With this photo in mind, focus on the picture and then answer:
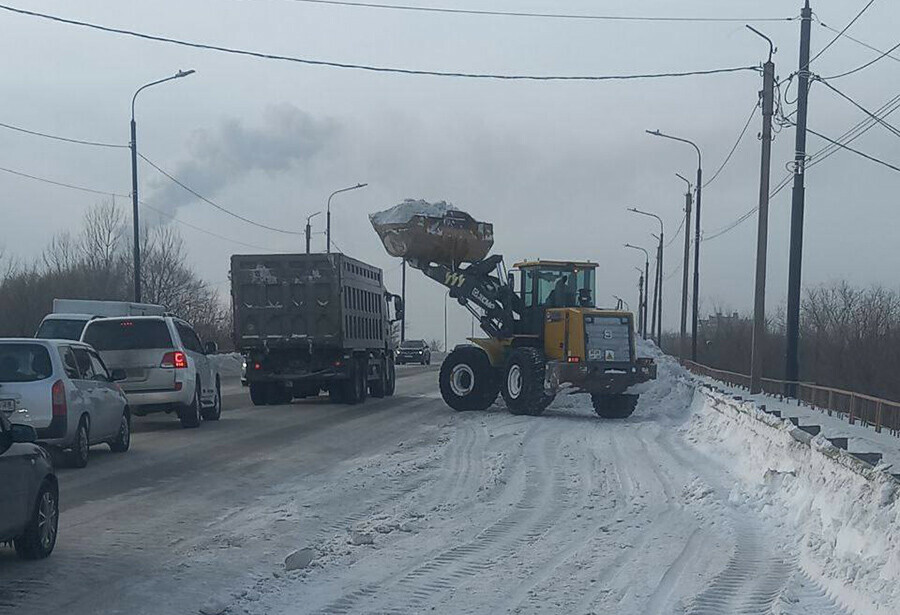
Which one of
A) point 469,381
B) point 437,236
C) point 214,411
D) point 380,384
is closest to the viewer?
point 214,411

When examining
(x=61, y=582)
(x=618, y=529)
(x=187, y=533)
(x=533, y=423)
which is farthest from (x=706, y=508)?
(x=533, y=423)

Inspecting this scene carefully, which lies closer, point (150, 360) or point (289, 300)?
point (150, 360)

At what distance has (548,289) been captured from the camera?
26.3 meters

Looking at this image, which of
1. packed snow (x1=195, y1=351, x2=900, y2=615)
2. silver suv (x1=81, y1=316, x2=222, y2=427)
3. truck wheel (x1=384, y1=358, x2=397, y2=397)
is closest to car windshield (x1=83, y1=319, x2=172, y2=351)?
silver suv (x1=81, y1=316, x2=222, y2=427)

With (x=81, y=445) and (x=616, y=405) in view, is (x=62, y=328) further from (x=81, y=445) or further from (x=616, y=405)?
(x=81, y=445)

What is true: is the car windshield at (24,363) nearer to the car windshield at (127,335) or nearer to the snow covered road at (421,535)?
the snow covered road at (421,535)

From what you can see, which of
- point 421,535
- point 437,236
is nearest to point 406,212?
point 437,236

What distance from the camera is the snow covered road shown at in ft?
26.1

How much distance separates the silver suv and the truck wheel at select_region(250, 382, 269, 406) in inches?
261

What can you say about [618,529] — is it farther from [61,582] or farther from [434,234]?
[434,234]

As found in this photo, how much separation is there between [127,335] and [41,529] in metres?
12.0

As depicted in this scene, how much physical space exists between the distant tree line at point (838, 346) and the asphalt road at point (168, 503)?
29710 mm

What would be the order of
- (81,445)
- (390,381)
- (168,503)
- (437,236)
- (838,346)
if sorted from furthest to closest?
(838,346) < (390,381) < (437,236) < (81,445) < (168,503)

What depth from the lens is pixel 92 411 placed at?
15.3m
